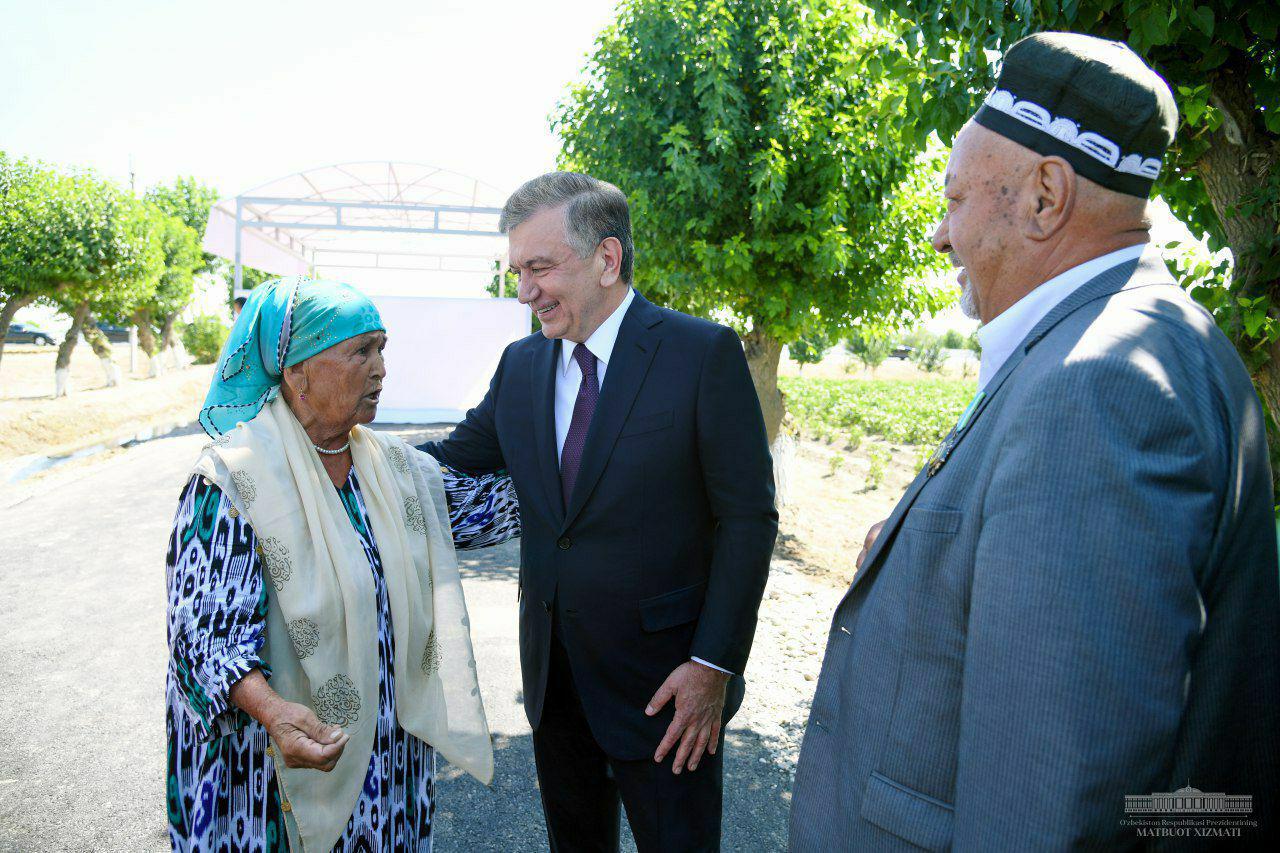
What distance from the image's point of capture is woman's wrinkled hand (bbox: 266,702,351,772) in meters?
1.66

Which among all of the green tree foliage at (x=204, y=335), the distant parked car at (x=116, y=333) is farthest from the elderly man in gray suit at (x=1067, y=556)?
the distant parked car at (x=116, y=333)

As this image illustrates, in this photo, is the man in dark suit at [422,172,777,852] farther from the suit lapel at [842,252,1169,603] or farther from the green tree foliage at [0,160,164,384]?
the green tree foliage at [0,160,164,384]

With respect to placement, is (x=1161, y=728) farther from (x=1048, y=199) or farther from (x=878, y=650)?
(x=1048, y=199)

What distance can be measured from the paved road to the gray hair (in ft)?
8.11

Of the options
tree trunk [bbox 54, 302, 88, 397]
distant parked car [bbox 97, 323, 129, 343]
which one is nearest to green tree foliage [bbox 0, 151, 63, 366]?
tree trunk [bbox 54, 302, 88, 397]

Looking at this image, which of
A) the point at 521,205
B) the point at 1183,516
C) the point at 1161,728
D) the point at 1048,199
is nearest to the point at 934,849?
the point at 1161,728

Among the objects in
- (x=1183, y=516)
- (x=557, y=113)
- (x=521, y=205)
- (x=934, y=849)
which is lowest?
(x=934, y=849)

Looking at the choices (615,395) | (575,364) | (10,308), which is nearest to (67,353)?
(10,308)

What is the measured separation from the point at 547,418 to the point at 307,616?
2.77 ft

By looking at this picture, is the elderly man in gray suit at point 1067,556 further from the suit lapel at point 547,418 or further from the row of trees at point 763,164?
the row of trees at point 763,164

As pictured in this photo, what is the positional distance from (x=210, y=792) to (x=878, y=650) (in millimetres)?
1572

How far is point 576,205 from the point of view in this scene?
2.26 metres

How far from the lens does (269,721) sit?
1.70 meters

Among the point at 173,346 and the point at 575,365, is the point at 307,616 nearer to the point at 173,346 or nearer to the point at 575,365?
the point at 575,365
